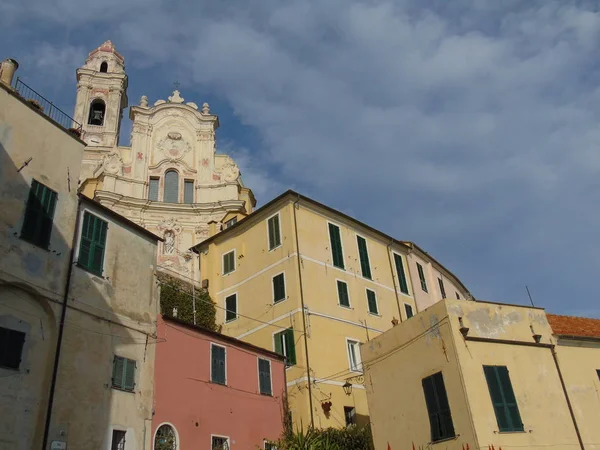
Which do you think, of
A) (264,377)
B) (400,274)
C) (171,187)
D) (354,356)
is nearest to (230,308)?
(354,356)

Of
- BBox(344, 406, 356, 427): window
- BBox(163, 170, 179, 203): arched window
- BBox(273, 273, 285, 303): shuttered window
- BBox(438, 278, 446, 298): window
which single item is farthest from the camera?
BBox(163, 170, 179, 203): arched window

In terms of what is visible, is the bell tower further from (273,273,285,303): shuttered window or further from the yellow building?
(273,273,285,303): shuttered window

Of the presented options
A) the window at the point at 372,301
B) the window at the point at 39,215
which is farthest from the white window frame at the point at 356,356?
the window at the point at 39,215

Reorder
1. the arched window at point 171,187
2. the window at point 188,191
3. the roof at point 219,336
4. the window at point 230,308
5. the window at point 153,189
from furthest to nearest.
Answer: the window at point 188,191 → the arched window at point 171,187 → the window at point 153,189 → the window at point 230,308 → the roof at point 219,336

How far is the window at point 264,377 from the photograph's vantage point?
22328 millimetres

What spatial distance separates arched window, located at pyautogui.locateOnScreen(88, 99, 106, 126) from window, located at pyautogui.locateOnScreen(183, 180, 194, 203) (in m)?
16.0

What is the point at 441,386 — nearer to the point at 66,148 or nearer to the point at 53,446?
the point at 53,446

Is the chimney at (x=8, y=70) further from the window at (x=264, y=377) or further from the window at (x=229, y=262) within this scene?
the window at (x=229, y=262)

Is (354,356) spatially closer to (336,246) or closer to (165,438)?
(336,246)

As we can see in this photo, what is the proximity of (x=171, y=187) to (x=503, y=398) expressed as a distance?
36532 millimetres

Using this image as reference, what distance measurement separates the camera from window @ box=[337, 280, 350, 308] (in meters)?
27.5

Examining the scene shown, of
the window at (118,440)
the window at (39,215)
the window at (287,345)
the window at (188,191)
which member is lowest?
the window at (118,440)

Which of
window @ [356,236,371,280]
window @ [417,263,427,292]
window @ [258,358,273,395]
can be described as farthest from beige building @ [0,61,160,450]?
window @ [417,263,427,292]

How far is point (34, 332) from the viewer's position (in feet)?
49.8
